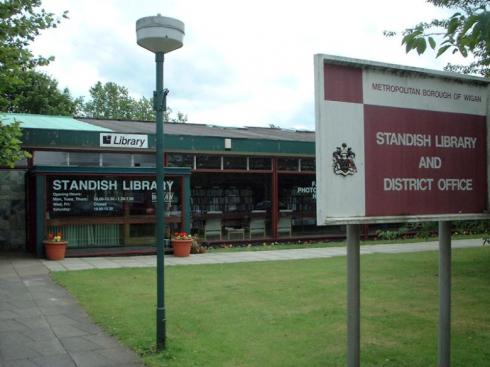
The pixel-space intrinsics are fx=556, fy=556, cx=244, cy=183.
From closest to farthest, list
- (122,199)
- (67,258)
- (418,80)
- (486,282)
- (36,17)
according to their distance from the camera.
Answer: (418,80), (36,17), (486,282), (67,258), (122,199)

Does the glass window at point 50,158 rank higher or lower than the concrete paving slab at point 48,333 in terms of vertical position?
higher

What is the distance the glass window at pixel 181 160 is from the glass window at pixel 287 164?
3185mm

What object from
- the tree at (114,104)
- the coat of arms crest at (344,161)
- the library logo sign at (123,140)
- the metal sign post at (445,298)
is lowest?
the metal sign post at (445,298)

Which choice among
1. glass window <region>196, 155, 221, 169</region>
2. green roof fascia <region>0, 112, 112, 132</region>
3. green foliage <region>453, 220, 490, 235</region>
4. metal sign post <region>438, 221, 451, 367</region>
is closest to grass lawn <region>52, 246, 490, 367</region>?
green foliage <region>453, 220, 490, 235</region>

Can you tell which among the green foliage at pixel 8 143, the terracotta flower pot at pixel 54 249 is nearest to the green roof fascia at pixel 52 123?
the terracotta flower pot at pixel 54 249

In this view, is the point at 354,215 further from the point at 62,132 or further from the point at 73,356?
the point at 62,132

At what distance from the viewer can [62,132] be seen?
15773mm

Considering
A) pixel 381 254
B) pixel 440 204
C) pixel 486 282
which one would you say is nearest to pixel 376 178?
pixel 440 204

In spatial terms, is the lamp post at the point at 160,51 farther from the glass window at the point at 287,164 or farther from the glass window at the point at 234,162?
the glass window at the point at 287,164

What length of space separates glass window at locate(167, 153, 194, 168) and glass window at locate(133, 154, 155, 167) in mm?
564

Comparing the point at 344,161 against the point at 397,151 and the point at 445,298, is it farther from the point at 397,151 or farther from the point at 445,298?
the point at 445,298

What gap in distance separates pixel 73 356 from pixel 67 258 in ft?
30.7

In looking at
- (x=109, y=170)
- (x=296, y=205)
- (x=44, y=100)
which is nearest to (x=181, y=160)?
(x=109, y=170)

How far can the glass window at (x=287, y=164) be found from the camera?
63.3 feet
